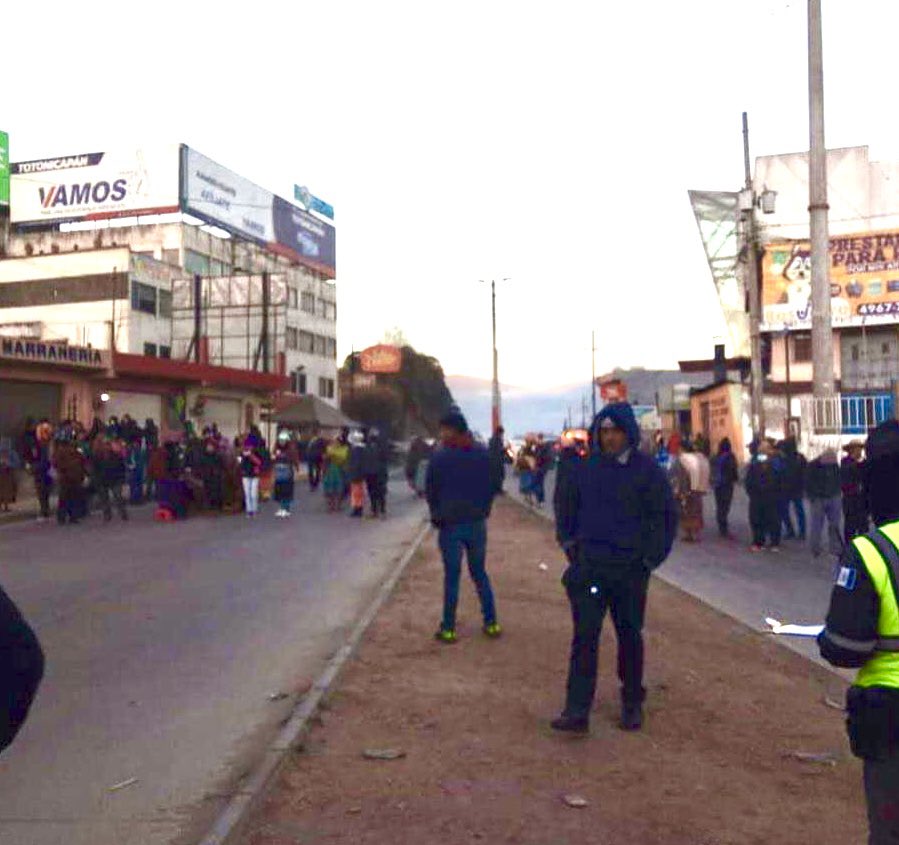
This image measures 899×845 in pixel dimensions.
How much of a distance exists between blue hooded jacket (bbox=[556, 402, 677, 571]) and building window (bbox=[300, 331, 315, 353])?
75959 millimetres

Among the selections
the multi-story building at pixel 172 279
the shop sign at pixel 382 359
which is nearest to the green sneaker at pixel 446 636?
the multi-story building at pixel 172 279

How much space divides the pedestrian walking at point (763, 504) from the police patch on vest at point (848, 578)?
14090mm

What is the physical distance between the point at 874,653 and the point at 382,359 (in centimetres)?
8882

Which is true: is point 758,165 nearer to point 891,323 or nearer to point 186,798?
point 891,323

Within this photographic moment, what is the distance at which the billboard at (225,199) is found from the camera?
73.1 meters

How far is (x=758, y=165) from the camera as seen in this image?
172 feet

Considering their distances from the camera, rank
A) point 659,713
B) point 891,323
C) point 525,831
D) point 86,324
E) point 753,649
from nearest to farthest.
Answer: point 525,831 < point 659,713 < point 753,649 < point 891,323 < point 86,324

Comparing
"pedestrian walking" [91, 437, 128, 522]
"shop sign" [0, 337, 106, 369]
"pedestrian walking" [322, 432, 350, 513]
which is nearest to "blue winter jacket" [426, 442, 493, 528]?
"pedestrian walking" [91, 437, 128, 522]

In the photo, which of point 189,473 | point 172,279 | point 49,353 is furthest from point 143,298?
point 189,473

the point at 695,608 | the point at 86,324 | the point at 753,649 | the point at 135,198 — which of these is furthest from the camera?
the point at 135,198

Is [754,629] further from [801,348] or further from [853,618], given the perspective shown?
[801,348]

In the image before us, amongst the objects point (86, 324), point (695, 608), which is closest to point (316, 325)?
point (86, 324)

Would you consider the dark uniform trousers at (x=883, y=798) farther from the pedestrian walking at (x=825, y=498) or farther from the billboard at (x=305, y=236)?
the billboard at (x=305, y=236)

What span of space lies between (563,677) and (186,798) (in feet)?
10.2
